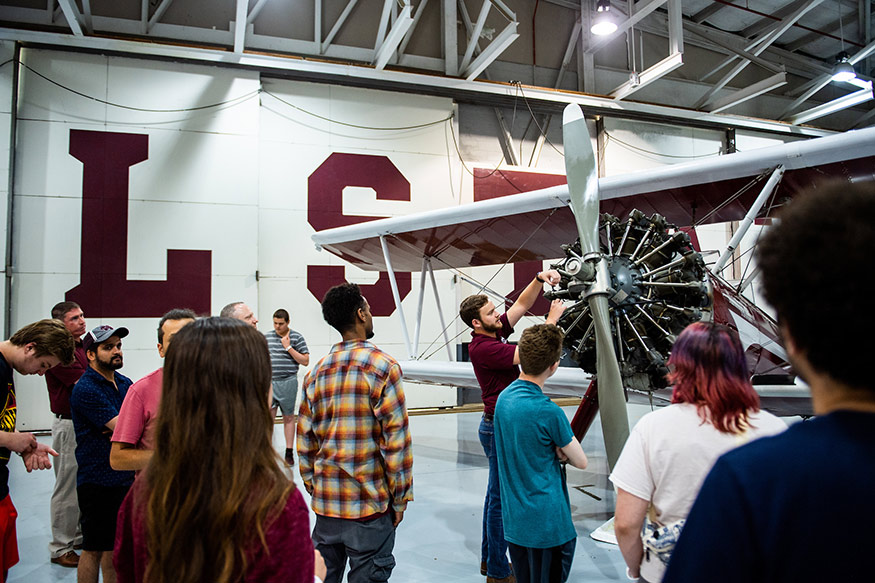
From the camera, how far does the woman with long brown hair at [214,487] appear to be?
0.94 metres

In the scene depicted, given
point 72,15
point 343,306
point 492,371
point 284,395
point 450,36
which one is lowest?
point 284,395

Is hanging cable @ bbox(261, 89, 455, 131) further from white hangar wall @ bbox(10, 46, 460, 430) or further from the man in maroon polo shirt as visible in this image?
the man in maroon polo shirt

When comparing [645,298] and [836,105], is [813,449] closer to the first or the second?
[645,298]

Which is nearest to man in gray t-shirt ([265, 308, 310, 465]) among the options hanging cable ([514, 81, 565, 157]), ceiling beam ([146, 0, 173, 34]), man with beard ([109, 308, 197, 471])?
man with beard ([109, 308, 197, 471])

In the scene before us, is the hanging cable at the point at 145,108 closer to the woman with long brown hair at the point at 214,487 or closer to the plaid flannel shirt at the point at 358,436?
the plaid flannel shirt at the point at 358,436

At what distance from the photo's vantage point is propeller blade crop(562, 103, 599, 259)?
3578 millimetres

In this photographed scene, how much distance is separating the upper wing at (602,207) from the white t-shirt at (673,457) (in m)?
2.32

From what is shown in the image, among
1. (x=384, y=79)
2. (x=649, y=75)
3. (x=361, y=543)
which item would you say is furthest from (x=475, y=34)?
(x=361, y=543)

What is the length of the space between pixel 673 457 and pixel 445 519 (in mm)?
3060

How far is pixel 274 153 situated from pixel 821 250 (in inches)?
372

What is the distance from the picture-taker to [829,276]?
22.4 inches

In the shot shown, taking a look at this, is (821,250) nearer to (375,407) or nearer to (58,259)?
(375,407)

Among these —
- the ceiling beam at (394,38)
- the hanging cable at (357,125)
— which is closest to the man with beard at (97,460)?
the ceiling beam at (394,38)

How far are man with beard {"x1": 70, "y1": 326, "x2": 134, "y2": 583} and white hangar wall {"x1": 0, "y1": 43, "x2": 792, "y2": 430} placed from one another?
6.30 meters
